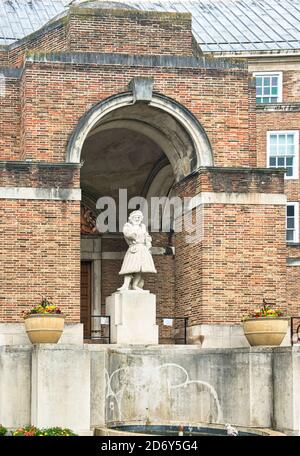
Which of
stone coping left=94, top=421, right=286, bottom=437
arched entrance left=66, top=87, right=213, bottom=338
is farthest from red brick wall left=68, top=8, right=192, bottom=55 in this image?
stone coping left=94, top=421, right=286, bottom=437

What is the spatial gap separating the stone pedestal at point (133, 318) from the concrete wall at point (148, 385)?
62cm

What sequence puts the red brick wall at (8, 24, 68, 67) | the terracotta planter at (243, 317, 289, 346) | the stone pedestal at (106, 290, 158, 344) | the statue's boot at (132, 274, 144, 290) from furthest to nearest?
the red brick wall at (8, 24, 68, 67)
the statue's boot at (132, 274, 144, 290)
the stone pedestal at (106, 290, 158, 344)
the terracotta planter at (243, 317, 289, 346)

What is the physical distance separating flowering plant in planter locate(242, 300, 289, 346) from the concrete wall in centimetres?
70

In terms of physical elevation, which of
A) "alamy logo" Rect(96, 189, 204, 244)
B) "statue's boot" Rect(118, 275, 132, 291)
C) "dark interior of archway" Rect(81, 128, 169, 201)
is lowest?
"statue's boot" Rect(118, 275, 132, 291)

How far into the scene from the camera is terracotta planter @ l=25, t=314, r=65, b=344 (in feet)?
93.8

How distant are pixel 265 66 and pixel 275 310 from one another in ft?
85.9

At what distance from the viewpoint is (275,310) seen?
3034cm

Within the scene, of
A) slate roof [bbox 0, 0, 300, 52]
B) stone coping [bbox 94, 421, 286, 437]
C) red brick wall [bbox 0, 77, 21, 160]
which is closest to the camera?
stone coping [bbox 94, 421, 286, 437]

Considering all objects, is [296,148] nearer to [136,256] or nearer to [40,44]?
[40,44]

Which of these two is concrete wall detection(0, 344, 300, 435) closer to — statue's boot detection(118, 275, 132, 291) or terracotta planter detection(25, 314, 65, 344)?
terracotta planter detection(25, 314, 65, 344)

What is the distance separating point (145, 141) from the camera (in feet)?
117

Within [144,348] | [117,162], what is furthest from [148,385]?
[117,162]
